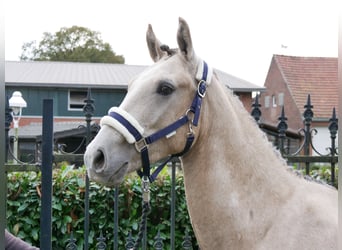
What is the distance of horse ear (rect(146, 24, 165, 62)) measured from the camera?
8.76ft

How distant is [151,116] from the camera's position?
2309mm

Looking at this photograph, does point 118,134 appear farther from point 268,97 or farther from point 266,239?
point 268,97

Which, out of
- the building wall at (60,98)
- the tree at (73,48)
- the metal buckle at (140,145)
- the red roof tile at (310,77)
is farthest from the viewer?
the tree at (73,48)

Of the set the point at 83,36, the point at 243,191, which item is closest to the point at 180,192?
the point at 243,191

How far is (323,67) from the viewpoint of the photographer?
100 feet

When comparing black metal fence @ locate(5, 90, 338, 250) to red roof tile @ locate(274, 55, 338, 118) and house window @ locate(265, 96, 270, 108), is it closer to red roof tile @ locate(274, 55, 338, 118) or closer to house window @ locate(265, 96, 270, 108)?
red roof tile @ locate(274, 55, 338, 118)

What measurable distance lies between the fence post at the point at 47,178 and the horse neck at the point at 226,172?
3.97ft

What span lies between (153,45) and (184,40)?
34 cm

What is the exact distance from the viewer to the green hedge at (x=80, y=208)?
4.04 metres

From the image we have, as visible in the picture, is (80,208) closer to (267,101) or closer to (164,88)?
(164,88)

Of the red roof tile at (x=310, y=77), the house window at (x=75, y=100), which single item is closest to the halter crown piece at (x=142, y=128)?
the house window at (x=75, y=100)

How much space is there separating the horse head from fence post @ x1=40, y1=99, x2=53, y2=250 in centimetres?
97

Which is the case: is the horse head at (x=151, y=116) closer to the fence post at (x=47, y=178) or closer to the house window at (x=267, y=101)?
the fence post at (x=47, y=178)

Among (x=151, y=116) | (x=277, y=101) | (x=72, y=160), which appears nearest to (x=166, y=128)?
(x=151, y=116)
